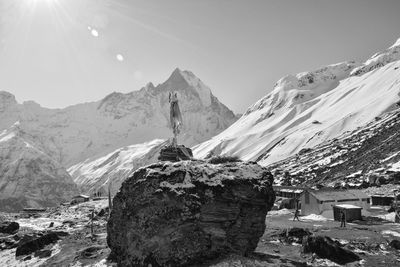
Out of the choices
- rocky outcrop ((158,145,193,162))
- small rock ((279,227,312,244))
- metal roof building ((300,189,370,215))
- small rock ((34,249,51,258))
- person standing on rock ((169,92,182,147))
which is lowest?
small rock ((34,249,51,258))

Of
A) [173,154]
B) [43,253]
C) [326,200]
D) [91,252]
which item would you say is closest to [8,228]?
[43,253]

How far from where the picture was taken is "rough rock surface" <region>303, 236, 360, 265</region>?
26.7 metres

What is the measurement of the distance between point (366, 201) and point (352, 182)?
57.8 metres

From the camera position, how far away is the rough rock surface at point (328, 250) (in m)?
26.7

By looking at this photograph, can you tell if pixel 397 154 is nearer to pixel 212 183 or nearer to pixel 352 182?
pixel 352 182

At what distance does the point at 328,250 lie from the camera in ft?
89.8

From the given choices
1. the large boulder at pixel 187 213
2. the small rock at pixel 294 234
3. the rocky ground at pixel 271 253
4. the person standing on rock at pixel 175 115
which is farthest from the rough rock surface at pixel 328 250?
the person standing on rock at pixel 175 115

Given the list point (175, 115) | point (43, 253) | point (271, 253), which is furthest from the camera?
point (175, 115)

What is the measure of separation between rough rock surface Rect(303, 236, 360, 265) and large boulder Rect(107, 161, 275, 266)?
4706 millimetres

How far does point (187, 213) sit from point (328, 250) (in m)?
10.3

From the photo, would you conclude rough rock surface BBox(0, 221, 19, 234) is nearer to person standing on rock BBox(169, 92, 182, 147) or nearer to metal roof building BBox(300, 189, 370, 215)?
person standing on rock BBox(169, 92, 182, 147)

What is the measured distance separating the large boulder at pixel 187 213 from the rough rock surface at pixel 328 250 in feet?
15.4

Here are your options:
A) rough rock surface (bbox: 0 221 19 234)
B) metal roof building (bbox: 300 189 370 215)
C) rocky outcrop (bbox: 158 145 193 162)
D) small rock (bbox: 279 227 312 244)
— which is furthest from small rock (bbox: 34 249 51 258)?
metal roof building (bbox: 300 189 370 215)

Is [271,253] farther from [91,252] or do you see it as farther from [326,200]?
[326,200]
